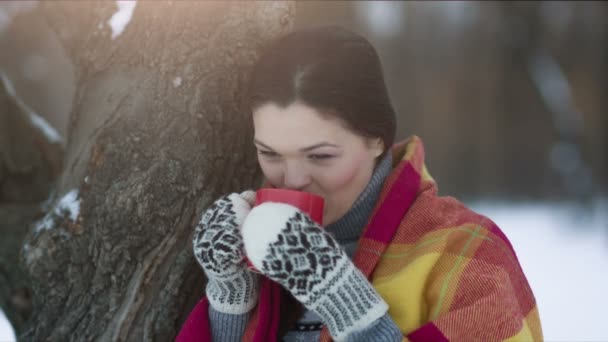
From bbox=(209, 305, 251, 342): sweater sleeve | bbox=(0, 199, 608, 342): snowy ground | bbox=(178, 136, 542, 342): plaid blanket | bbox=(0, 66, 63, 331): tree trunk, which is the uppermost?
bbox=(0, 66, 63, 331): tree trunk

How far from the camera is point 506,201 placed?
24.9ft

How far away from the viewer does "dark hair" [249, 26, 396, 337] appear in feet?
5.44

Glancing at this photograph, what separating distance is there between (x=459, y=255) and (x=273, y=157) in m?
0.49

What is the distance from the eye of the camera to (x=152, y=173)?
1.96 m

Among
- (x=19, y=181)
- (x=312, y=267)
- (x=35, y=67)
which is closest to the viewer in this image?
(x=312, y=267)

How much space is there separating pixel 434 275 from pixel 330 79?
505 mm

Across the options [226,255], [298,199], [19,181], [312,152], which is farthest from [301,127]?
[19,181]

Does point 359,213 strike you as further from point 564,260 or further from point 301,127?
point 564,260

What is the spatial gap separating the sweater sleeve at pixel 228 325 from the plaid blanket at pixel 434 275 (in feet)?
0.07

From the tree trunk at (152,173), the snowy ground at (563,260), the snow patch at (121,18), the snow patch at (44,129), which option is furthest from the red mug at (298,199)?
the snowy ground at (563,260)

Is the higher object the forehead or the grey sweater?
the forehead

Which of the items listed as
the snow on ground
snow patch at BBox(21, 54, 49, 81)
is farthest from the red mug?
snow patch at BBox(21, 54, 49, 81)

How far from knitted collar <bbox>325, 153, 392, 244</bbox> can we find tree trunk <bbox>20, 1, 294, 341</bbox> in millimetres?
A: 426

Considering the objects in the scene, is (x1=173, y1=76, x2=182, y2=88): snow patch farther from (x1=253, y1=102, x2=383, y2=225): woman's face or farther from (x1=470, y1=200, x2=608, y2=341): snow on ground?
(x1=470, y1=200, x2=608, y2=341): snow on ground
